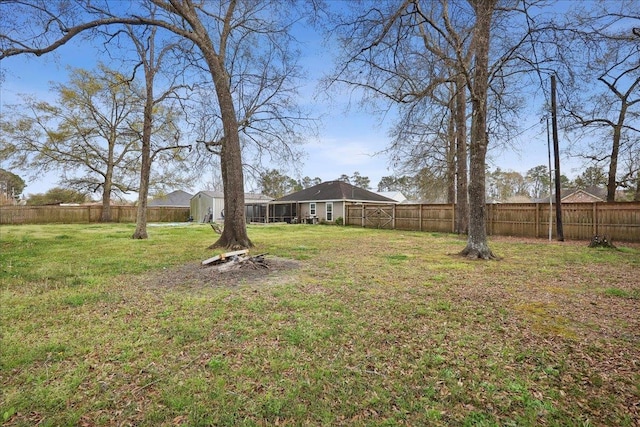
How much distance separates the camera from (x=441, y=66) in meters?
7.51

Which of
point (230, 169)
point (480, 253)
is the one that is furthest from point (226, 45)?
point (480, 253)

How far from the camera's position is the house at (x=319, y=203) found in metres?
24.1

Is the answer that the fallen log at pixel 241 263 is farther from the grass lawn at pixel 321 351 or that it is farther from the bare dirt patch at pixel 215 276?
the grass lawn at pixel 321 351

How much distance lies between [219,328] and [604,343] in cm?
391

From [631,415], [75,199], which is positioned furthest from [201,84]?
[75,199]

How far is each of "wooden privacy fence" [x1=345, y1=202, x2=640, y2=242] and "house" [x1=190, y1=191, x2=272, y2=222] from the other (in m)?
13.2

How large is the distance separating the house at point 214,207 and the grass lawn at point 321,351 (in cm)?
2281

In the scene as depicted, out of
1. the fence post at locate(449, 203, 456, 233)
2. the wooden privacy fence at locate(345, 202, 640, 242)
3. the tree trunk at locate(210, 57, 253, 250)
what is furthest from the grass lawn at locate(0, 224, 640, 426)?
the fence post at locate(449, 203, 456, 233)

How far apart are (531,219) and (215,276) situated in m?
13.9

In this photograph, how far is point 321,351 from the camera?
112 inches

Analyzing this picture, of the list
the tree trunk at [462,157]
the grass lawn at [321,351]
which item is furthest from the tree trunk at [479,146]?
the tree trunk at [462,157]

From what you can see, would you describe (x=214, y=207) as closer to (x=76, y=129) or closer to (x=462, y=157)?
(x=76, y=129)

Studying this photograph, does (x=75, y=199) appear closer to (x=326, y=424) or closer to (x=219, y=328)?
(x=219, y=328)

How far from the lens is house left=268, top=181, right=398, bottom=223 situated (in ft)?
78.9
